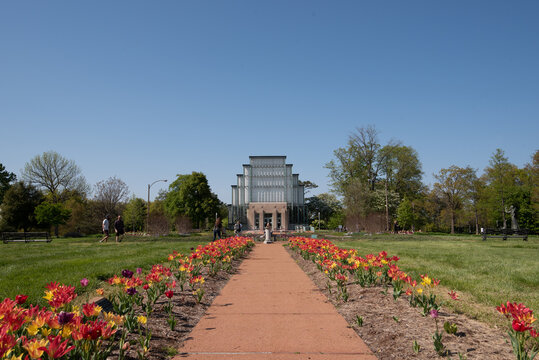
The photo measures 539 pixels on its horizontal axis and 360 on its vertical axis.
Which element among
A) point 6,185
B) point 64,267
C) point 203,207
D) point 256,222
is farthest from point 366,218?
point 6,185

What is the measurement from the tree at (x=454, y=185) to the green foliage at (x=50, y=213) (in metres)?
49.0

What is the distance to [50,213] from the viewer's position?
4028cm

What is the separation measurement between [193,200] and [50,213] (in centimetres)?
2189

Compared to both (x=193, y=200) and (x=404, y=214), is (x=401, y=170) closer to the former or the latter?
(x=404, y=214)

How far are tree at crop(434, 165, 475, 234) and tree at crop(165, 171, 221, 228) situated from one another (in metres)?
34.9

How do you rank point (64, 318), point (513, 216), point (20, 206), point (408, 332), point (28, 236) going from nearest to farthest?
1. point (64, 318)
2. point (408, 332)
3. point (28, 236)
4. point (513, 216)
5. point (20, 206)

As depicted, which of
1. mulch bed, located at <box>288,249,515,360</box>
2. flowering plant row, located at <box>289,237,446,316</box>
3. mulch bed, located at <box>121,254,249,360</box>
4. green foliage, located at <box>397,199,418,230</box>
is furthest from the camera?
green foliage, located at <box>397,199,418,230</box>

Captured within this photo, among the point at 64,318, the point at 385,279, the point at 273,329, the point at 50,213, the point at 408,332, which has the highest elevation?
the point at 50,213

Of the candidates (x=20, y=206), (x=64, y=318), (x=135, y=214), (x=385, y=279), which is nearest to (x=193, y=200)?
(x=135, y=214)

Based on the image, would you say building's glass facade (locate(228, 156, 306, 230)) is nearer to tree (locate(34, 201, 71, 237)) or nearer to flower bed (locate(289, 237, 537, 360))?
tree (locate(34, 201, 71, 237))

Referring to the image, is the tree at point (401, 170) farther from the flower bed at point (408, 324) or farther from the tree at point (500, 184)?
the flower bed at point (408, 324)

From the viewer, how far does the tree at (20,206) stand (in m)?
42.2

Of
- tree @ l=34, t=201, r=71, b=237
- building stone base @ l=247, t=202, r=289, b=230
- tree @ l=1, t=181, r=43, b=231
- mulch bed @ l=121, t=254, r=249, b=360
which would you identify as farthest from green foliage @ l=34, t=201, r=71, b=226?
mulch bed @ l=121, t=254, r=249, b=360

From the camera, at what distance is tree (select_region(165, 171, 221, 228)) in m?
57.9
